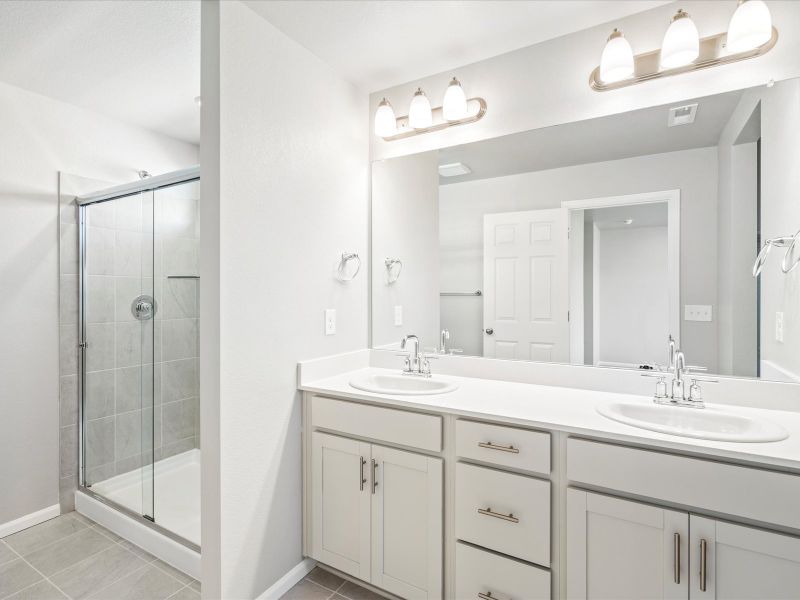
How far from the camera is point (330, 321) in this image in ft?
6.84

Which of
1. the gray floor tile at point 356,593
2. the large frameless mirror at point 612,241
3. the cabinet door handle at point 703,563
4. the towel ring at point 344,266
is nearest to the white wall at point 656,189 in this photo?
the large frameless mirror at point 612,241

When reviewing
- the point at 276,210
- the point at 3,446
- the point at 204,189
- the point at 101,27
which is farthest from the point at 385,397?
the point at 3,446

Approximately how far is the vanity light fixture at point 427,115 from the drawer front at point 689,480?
60.4 inches

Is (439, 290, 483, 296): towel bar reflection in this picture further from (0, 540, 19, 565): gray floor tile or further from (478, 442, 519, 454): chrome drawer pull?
(0, 540, 19, 565): gray floor tile

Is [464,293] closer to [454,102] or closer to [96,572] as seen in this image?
[454,102]

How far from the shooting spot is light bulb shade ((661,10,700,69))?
1.52 m

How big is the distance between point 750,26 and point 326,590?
2.67 metres

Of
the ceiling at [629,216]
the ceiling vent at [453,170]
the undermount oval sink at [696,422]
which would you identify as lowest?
the undermount oval sink at [696,422]

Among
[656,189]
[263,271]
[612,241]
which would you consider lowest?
[263,271]

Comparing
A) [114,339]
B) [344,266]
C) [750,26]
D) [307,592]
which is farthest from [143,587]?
[750,26]

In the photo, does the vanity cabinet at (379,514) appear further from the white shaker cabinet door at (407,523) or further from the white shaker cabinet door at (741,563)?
the white shaker cabinet door at (741,563)

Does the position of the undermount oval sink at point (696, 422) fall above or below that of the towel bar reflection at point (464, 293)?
below

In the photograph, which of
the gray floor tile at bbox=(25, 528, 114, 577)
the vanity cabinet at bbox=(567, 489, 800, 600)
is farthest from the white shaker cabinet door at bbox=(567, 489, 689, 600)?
the gray floor tile at bbox=(25, 528, 114, 577)

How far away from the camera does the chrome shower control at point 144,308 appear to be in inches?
96.7
